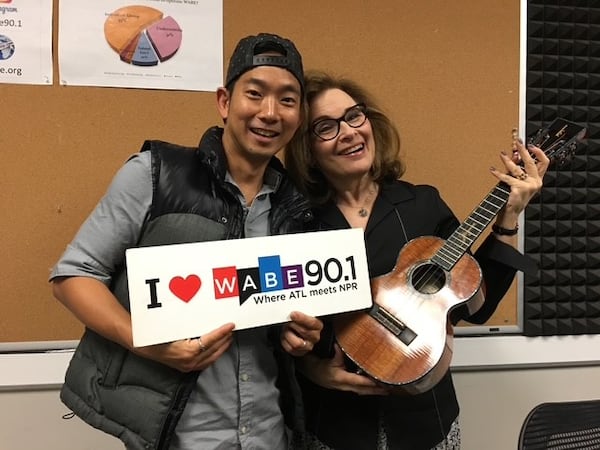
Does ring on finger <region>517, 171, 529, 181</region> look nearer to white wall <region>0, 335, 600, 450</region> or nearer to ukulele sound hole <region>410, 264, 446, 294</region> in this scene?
ukulele sound hole <region>410, 264, 446, 294</region>

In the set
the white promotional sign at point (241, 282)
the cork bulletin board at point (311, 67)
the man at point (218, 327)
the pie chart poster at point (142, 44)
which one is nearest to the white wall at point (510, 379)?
the cork bulletin board at point (311, 67)

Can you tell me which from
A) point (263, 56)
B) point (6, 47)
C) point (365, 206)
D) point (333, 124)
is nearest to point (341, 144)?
point (333, 124)

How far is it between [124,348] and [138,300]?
0.48 ft

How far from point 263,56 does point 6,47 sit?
2.50 feet

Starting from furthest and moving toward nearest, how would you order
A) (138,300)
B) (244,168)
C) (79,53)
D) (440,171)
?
(440,171) < (79,53) < (244,168) < (138,300)

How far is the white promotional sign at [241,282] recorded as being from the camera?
739 millimetres

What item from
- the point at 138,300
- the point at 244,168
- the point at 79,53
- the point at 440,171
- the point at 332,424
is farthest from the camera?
the point at 440,171

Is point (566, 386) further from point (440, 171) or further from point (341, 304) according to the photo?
point (341, 304)

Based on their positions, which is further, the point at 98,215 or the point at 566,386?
the point at 566,386

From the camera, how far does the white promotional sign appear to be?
739mm

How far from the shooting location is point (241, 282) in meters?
0.79

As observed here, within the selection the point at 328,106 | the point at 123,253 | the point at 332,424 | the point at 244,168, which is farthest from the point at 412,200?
the point at 123,253

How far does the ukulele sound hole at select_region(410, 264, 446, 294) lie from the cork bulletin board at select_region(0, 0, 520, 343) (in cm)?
50

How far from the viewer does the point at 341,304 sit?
34.2 inches
